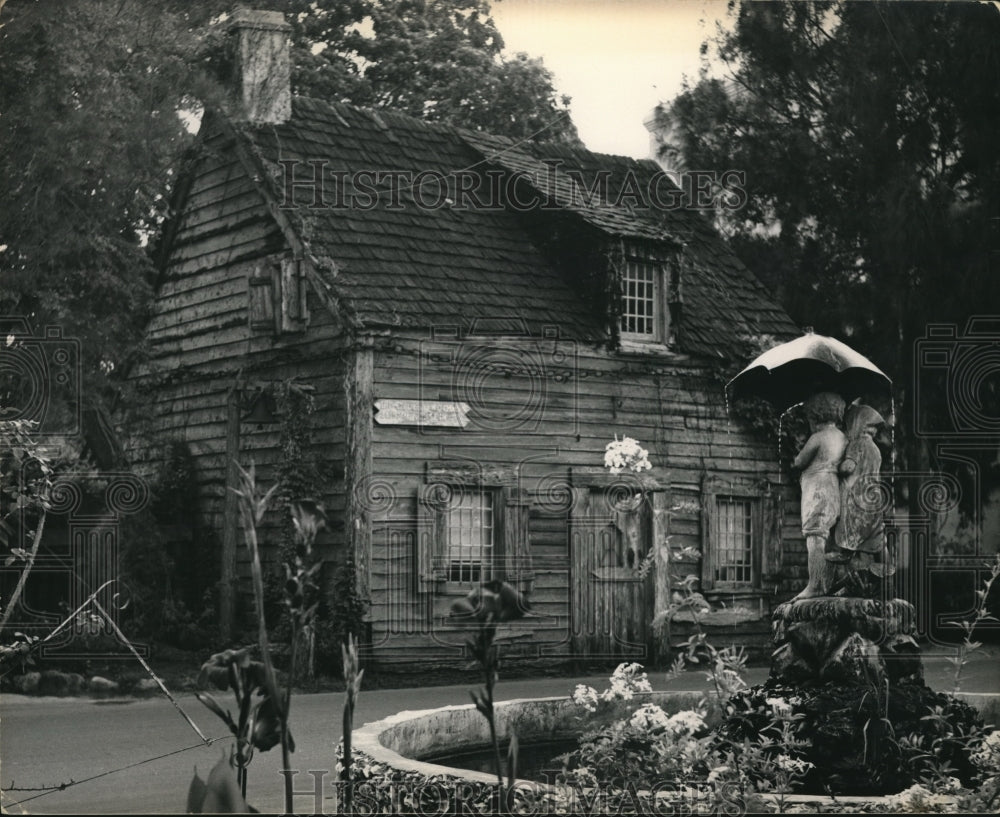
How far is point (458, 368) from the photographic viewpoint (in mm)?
14078

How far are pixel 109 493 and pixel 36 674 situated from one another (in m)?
3.00

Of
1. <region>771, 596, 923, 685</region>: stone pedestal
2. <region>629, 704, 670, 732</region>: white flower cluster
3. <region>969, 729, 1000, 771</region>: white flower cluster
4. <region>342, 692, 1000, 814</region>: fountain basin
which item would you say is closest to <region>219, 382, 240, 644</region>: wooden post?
<region>342, 692, 1000, 814</region>: fountain basin

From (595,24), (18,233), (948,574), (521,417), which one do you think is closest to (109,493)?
(18,233)

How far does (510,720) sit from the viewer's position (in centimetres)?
775

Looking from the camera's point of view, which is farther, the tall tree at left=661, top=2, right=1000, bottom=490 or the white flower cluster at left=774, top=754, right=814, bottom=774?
the tall tree at left=661, top=2, right=1000, bottom=490

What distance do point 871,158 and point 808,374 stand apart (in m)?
9.33

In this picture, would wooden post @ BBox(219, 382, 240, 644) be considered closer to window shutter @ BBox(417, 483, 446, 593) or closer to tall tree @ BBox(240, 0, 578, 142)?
window shutter @ BBox(417, 483, 446, 593)

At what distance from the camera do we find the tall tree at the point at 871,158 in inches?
570

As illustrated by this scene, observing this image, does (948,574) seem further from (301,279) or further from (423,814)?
(423,814)

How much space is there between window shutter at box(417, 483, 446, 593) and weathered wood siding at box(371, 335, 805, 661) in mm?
80

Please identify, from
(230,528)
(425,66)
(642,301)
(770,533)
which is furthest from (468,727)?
(425,66)

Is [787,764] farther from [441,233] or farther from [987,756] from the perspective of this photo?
[441,233]

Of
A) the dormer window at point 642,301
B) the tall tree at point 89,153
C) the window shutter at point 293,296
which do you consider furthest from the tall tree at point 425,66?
the window shutter at point 293,296

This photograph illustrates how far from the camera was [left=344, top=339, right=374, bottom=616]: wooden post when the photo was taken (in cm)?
1343
